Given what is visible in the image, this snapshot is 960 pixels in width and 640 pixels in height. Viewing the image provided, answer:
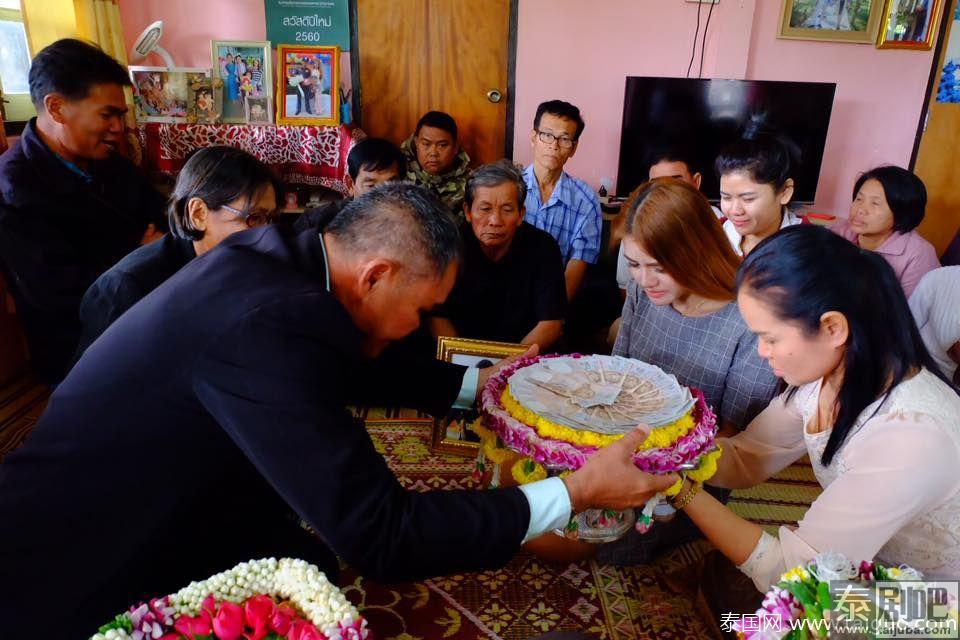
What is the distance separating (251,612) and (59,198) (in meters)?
2.62

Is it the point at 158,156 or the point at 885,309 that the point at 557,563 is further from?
the point at 158,156

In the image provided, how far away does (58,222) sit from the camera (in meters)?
2.85

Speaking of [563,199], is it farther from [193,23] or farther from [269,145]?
[193,23]

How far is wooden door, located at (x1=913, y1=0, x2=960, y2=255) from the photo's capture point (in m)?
5.41

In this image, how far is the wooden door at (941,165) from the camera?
541 cm

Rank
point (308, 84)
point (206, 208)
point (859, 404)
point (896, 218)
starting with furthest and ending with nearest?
point (308, 84) → point (896, 218) → point (206, 208) → point (859, 404)

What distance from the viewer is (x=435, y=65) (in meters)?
5.22

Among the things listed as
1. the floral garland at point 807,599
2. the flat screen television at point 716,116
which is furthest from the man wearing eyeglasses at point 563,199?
the floral garland at point 807,599

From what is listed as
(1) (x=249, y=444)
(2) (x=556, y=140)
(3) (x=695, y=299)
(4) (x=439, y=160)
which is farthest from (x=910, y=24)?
(1) (x=249, y=444)

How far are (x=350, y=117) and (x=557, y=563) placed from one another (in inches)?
153

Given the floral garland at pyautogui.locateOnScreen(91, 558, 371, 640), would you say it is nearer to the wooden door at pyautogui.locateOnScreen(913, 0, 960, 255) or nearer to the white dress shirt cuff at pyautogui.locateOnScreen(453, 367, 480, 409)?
the white dress shirt cuff at pyautogui.locateOnScreen(453, 367, 480, 409)

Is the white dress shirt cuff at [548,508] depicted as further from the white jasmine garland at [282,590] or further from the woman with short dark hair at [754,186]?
the woman with short dark hair at [754,186]

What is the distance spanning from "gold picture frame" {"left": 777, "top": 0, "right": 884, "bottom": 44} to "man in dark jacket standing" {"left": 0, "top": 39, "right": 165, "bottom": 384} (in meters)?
4.78

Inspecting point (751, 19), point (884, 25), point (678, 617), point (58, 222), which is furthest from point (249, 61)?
point (884, 25)
